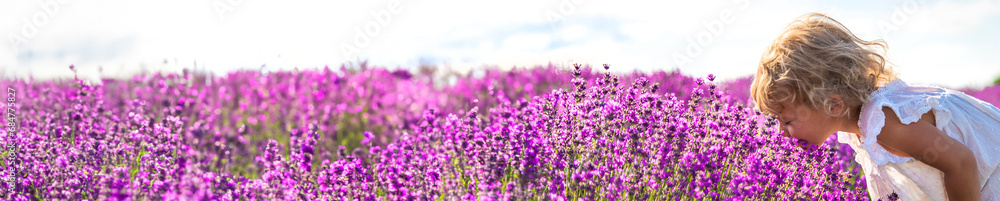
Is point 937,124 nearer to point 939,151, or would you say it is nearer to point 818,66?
point 939,151

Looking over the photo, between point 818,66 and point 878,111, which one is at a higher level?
point 818,66

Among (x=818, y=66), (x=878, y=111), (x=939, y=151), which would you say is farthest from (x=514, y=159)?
(x=939, y=151)

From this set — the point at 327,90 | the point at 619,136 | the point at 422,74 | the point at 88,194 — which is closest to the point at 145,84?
the point at 327,90

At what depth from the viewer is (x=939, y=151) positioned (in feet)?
7.60

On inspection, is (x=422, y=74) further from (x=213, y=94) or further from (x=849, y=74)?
(x=849, y=74)

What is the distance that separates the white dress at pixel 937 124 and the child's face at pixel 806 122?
118 mm

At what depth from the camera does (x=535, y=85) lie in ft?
19.8

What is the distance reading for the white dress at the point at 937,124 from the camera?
245 centimetres

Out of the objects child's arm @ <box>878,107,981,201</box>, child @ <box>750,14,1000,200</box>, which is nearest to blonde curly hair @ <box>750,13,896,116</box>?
child @ <box>750,14,1000,200</box>

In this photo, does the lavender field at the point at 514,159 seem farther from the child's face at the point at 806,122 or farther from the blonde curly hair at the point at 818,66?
the blonde curly hair at the point at 818,66

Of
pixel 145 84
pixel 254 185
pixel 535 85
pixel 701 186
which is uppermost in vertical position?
pixel 145 84

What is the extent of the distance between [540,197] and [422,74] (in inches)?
190

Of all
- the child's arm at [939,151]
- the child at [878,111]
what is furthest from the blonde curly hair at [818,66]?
the child's arm at [939,151]

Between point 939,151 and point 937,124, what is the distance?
258 mm
